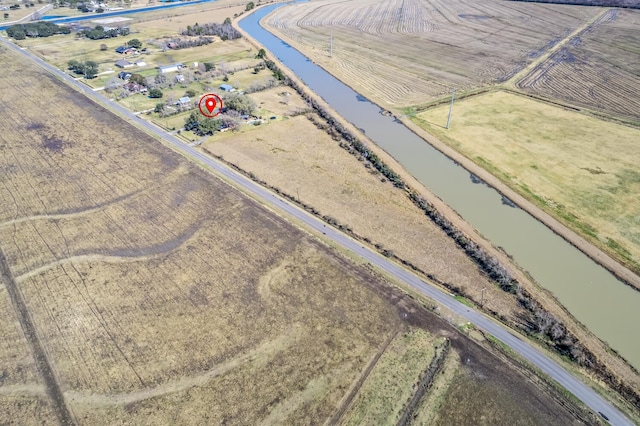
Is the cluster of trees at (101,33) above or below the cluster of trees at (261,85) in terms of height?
above

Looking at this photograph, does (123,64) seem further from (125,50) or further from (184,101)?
(184,101)

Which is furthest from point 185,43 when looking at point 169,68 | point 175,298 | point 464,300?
point 464,300


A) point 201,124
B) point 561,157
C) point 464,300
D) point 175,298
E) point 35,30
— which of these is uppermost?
point 35,30

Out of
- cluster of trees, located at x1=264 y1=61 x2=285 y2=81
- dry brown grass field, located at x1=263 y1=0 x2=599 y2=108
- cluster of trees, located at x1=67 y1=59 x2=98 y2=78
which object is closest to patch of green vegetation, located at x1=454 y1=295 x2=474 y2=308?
dry brown grass field, located at x1=263 y1=0 x2=599 y2=108

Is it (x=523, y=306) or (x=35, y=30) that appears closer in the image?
(x=523, y=306)

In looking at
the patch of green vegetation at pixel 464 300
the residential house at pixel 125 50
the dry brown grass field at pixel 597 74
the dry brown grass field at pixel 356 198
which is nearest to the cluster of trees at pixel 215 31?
the residential house at pixel 125 50

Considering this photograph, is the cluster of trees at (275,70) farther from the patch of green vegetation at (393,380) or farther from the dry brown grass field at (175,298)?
the patch of green vegetation at (393,380)
